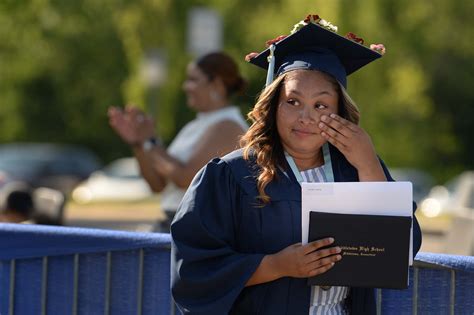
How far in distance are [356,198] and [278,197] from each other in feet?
0.82

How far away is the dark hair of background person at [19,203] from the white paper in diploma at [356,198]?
487 cm

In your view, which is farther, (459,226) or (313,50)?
(459,226)

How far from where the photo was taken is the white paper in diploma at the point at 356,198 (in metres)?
3.50

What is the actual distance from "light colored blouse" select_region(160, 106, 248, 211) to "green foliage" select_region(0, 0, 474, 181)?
16.5 m

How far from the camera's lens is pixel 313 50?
376cm

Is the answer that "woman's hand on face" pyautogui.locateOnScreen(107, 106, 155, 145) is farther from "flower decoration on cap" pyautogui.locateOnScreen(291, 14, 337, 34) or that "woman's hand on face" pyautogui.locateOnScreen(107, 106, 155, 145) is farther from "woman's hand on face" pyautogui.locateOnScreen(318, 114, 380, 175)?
"woman's hand on face" pyautogui.locateOnScreen(318, 114, 380, 175)

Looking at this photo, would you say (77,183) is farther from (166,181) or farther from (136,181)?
(166,181)

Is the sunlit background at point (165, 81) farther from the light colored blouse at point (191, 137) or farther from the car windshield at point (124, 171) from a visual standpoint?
the light colored blouse at point (191, 137)

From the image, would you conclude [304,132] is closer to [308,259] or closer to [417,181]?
[308,259]

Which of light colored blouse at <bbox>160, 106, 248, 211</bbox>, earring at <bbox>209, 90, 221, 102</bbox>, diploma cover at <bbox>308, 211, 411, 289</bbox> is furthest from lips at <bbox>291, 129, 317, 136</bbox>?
earring at <bbox>209, 90, 221, 102</bbox>

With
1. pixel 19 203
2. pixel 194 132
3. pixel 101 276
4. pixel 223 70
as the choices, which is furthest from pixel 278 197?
pixel 19 203

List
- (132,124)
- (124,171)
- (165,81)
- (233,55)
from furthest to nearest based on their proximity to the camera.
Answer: (124,171) → (165,81) → (233,55) → (132,124)

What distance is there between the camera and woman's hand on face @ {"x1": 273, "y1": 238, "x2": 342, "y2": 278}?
346cm

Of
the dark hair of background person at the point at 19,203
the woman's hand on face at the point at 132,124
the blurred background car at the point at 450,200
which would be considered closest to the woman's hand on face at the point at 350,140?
the woman's hand on face at the point at 132,124
